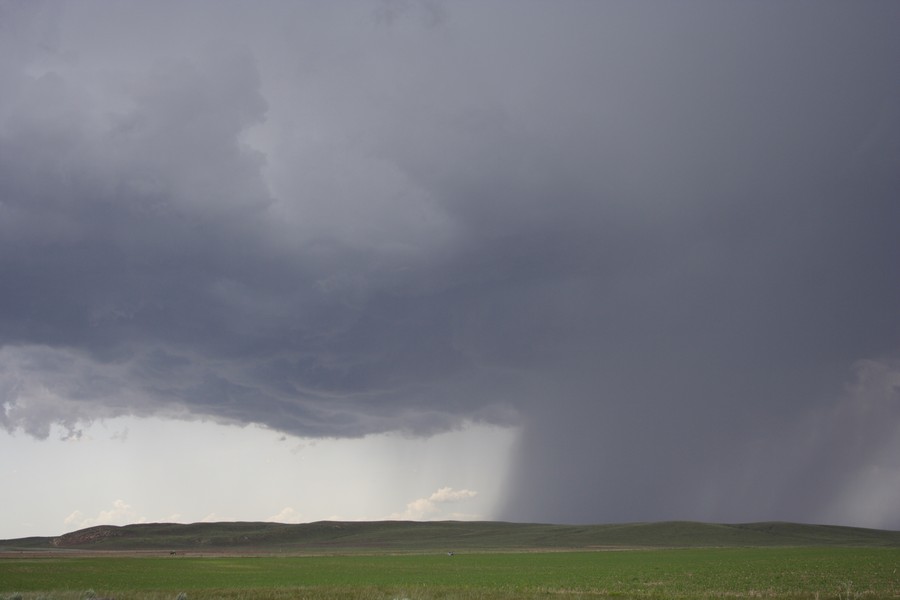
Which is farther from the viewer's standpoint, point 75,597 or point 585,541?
point 585,541

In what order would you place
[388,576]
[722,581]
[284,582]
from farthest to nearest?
[388,576]
[284,582]
[722,581]

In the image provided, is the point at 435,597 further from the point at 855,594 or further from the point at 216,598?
the point at 855,594

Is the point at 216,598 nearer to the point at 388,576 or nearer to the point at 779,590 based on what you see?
the point at 388,576

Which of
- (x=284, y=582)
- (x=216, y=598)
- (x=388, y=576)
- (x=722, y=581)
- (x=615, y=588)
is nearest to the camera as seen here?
(x=216, y=598)

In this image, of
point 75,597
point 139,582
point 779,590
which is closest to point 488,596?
point 779,590

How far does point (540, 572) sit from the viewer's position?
6600 centimetres

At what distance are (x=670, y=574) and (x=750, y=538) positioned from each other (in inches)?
5810

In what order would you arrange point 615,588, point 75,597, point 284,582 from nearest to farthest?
point 75,597 < point 615,588 < point 284,582

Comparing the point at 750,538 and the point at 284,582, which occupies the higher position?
the point at 284,582

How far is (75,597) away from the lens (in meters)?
34.3

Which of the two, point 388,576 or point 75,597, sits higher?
point 75,597

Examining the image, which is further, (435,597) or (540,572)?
(540,572)

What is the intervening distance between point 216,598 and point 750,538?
182 metres

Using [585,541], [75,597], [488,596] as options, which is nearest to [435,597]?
[488,596]
